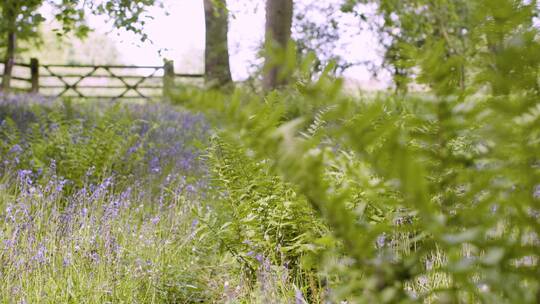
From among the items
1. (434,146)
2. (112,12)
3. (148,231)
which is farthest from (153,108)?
(434,146)

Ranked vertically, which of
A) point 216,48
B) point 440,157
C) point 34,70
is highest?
point 216,48

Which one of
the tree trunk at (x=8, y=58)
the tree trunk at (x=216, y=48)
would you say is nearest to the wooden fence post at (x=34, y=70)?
the tree trunk at (x=8, y=58)

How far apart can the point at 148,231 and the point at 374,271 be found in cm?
248

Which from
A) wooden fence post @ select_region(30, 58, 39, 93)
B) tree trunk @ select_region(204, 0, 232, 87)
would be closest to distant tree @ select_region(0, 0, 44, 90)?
wooden fence post @ select_region(30, 58, 39, 93)

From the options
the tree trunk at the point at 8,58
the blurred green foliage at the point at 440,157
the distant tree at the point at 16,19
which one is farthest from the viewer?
the tree trunk at the point at 8,58

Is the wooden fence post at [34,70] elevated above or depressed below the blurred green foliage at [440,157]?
above

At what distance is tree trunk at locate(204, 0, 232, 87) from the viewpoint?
12797mm

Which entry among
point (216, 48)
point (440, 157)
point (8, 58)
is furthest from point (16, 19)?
point (440, 157)

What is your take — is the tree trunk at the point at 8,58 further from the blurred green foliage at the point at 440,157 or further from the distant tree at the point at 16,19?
the blurred green foliage at the point at 440,157

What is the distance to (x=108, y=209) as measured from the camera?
309cm

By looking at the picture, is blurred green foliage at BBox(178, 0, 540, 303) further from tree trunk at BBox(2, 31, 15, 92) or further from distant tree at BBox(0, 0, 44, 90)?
tree trunk at BBox(2, 31, 15, 92)

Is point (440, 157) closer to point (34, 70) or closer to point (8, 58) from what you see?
point (8, 58)

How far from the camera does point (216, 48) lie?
12.8m

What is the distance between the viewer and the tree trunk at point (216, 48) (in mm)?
12797
